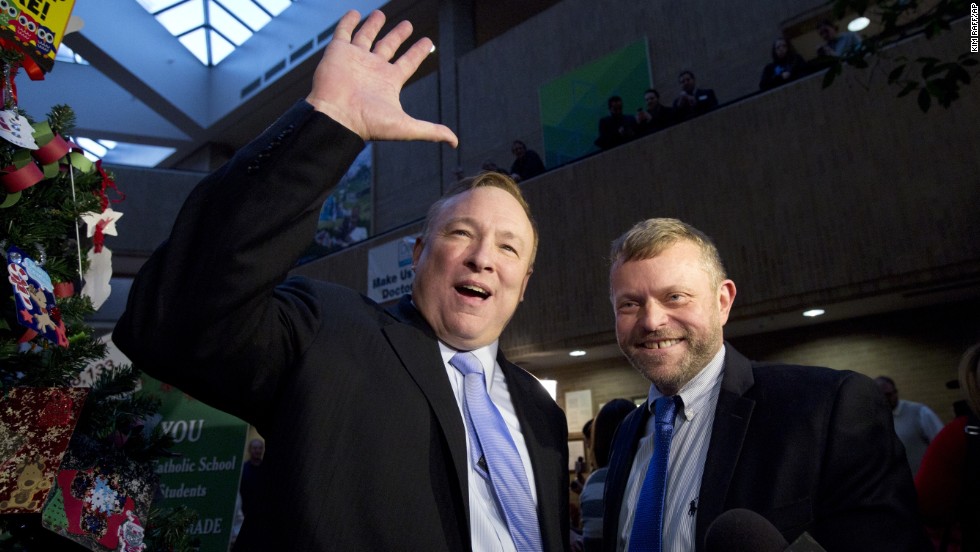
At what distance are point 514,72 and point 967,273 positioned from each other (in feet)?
23.8

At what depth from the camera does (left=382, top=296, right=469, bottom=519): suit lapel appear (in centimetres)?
119

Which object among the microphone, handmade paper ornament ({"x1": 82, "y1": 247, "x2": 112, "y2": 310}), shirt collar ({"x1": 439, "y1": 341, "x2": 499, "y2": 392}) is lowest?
the microphone

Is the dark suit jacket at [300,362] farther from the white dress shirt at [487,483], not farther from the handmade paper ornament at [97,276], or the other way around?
the handmade paper ornament at [97,276]

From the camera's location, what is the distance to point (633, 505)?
1.74 meters

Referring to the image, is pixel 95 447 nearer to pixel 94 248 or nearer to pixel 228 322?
pixel 94 248

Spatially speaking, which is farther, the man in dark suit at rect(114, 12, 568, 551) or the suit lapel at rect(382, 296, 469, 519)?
the suit lapel at rect(382, 296, 469, 519)

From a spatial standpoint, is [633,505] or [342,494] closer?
[342,494]

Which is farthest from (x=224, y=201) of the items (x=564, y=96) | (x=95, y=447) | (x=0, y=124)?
(x=564, y=96)

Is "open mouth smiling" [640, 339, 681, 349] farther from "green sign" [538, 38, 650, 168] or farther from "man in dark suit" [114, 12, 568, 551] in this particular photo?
"green sign" [538, 38, 650, 168]

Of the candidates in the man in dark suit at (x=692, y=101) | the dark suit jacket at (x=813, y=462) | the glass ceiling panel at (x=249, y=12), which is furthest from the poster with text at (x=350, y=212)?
the dark suit jacket at (x=813, y=462)

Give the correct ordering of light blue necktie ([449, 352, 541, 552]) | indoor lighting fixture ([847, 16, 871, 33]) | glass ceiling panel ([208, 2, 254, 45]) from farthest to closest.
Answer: glass ceiling panel ([208, 2, 254, 45]) → indoor lighting fixture ([847, 16, 871, 33]) → light blue necktie ([449, 352, 541, 552])

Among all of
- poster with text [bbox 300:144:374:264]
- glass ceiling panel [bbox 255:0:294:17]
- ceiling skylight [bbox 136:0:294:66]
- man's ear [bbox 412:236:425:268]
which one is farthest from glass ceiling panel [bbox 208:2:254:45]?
man's ear [bbox 412:236:425:268]

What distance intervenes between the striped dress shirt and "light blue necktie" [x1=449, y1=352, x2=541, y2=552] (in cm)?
39

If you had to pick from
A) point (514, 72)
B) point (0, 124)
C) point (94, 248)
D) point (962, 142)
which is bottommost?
point (94, 248)
